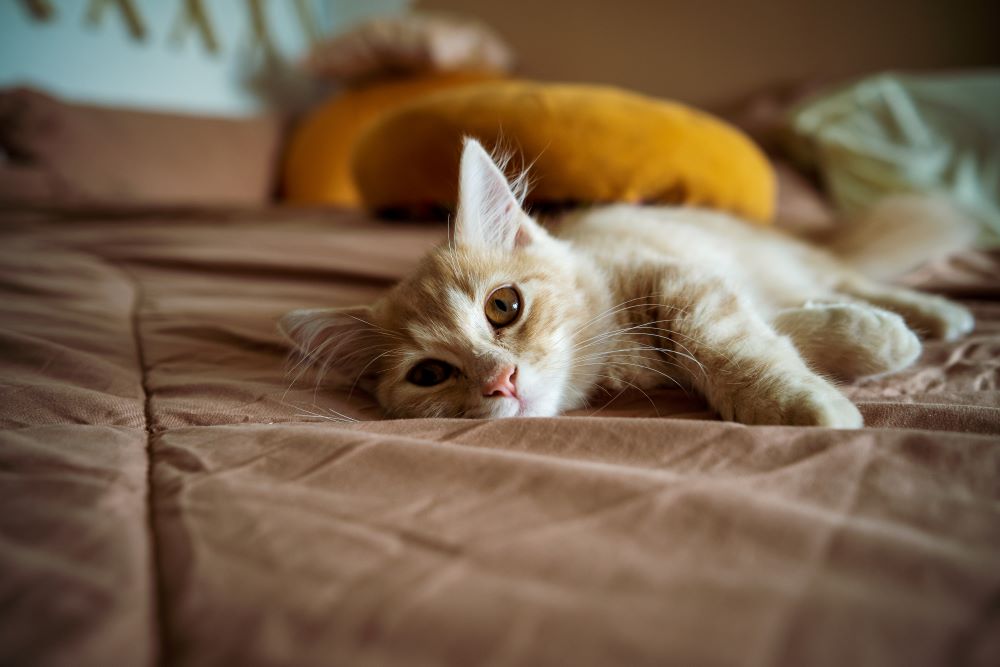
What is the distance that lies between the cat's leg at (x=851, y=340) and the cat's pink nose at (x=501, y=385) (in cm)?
54

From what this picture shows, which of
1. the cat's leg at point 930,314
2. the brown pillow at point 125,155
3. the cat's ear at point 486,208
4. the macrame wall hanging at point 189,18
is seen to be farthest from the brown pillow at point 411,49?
the cat's leg at point 930,314

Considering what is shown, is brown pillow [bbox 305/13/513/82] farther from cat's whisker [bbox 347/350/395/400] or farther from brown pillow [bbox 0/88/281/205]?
cat's whisker [bbox 347/350/395/400]

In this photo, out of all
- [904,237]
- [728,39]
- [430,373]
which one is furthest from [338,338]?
[728,39]

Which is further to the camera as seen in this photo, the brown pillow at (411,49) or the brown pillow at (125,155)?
the brown pillow at (411,49)

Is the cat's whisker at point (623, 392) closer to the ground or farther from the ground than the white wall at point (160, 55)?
closer to the ground

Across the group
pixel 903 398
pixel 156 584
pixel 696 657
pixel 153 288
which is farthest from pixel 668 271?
pixel 153 288

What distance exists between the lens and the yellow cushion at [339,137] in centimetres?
325

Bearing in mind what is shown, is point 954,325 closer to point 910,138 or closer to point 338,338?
point 338,338

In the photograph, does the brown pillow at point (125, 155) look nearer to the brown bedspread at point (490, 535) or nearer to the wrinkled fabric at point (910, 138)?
the brown bedspread at point (490, 535)

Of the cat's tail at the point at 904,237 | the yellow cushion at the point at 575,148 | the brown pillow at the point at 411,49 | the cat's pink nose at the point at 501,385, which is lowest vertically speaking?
the cat's pink nose at the point at 501,385

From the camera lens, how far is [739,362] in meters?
0.89

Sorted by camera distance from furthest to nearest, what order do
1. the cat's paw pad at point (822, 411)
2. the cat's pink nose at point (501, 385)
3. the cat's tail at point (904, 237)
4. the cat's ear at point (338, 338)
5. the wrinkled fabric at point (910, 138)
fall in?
the wrinkled fabric at point (910, 138)
the cat's tail at point (904, 237)
the cat's ear at point (338, 338)
the cat's pink nose at point (501, 385)
the cat's paw pad at point (822, 411)

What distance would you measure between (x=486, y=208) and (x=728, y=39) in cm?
261

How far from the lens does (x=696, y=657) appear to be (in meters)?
0.39
